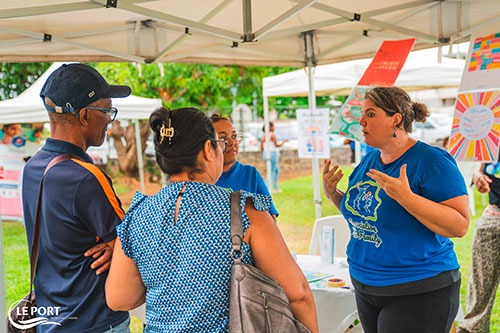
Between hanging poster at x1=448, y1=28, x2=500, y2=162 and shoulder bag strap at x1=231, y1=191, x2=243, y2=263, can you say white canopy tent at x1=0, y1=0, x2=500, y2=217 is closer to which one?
hanging poster at x1=448, y1=28, x2=500, y2=162

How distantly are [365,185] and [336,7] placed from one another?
1556 mm

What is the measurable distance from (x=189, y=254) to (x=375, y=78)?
217 centimetres

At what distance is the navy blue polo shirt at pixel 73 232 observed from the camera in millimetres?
1529

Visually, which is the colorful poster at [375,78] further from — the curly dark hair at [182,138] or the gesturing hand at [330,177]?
the curly dark hair at [182,138]

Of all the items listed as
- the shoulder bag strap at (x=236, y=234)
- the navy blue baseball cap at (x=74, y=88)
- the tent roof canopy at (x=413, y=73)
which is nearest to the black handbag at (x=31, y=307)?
the navy blue baseball cap at (x=74, y=88)

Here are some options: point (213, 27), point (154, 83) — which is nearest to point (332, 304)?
point (213, 27)

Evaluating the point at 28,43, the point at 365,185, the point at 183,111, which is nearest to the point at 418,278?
the point at 365,185

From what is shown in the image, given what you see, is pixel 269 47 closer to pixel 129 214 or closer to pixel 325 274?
pixel 325 274

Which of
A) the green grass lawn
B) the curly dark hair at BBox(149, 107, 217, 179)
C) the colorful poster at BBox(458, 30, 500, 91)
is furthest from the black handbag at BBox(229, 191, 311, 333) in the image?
the green grass lawn

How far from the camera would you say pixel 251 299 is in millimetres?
1371

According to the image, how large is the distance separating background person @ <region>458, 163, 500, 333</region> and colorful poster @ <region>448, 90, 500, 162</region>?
0.99 m

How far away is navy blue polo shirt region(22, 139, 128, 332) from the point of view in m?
1.53

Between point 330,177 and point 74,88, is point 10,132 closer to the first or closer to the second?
point 330,177

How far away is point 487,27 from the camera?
289 cm
